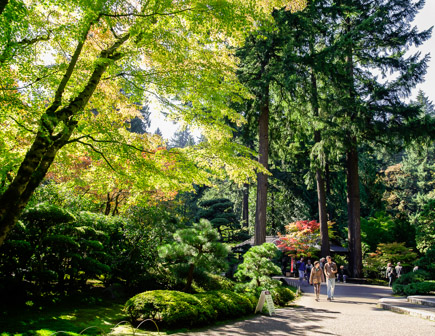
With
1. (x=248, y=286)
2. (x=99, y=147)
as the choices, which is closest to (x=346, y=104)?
(x=248, y=286)

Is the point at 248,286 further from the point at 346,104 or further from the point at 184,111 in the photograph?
the point at 346,104

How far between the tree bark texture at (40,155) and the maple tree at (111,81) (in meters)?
0.02

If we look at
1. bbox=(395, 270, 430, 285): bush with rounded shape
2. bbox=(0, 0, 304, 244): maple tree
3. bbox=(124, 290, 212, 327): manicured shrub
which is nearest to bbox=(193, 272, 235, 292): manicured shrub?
bbox=(124, 290, 212, 327): manicured shrub

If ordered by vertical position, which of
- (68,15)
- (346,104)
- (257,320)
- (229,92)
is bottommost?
(257,320)

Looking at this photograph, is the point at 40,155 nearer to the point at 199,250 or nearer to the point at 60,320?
the point at 60,320

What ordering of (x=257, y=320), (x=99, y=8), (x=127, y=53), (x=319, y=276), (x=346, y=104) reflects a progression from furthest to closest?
(x=346, y=104) → (x=319, y=276) → (x=257, y=320) → (x=127, y=53) → (x=99, y=8)

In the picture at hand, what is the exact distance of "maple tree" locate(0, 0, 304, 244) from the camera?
5.06 m

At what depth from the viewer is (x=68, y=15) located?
5.61 meters

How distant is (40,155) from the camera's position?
5.32 m

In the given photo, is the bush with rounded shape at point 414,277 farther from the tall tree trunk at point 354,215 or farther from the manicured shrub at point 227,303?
the manicured shrub at point 227,303

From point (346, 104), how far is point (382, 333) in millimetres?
14716

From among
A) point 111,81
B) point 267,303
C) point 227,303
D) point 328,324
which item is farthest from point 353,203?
point 111,81

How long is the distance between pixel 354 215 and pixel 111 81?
1754cm

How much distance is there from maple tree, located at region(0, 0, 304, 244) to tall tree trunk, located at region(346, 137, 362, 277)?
14.6m
